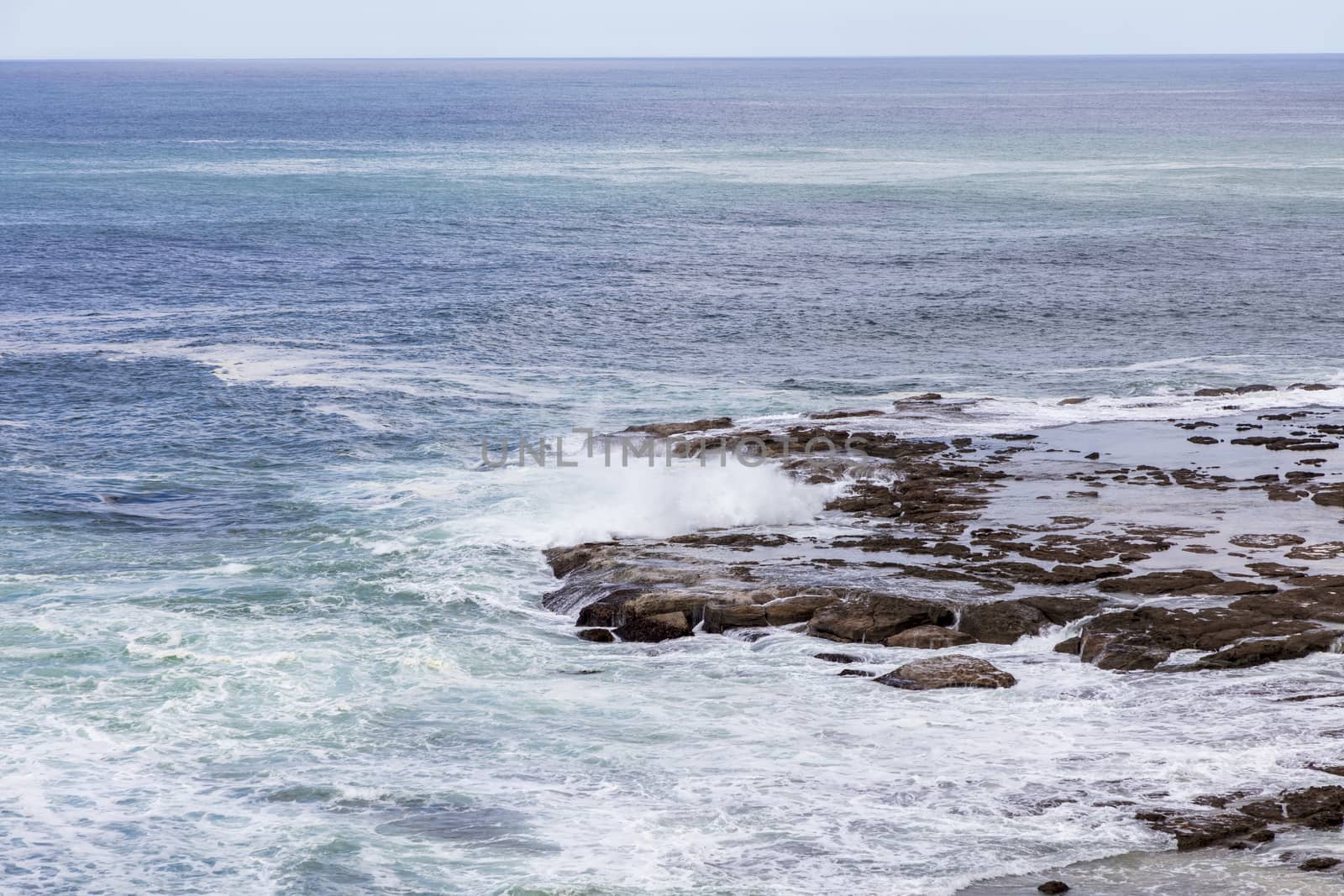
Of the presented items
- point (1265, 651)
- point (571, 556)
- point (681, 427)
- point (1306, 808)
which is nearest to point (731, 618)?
point (571, 556)

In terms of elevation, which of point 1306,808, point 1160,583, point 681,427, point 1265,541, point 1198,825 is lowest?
point 1198,825

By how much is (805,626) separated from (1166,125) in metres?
171

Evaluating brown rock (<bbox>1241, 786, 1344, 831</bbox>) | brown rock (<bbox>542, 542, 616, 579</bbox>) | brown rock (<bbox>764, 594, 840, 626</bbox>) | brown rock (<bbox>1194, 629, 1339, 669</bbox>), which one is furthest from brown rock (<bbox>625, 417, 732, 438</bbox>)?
brown rock (<bbox>1241, 786, 1344, 831</bbox>)

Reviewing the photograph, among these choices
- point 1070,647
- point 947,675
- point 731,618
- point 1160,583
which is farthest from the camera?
point 1160,583

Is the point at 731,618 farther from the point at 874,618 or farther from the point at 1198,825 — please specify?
the point at 1198,825

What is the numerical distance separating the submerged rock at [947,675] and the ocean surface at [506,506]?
0.45 meters

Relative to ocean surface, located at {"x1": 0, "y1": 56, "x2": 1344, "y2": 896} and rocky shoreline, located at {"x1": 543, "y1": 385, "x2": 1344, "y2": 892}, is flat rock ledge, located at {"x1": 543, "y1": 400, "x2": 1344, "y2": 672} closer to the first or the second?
rocky shoreline, located at {"x1": 543, "y1": 385, "x2": 1344, "y2": 892}

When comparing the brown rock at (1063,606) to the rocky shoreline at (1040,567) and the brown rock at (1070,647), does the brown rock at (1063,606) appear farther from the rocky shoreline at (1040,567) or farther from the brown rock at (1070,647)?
the brown rock at (1070,647)

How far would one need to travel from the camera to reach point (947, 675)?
2562 centimetres

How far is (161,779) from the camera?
22.8 metres

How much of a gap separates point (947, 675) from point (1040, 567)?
6.27 meters

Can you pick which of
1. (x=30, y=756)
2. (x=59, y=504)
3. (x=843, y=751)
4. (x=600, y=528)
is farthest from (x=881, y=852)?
(x=59, y=504)

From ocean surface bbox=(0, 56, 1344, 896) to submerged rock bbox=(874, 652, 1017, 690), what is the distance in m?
0.45

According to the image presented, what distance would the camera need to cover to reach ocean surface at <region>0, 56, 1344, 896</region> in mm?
21234
